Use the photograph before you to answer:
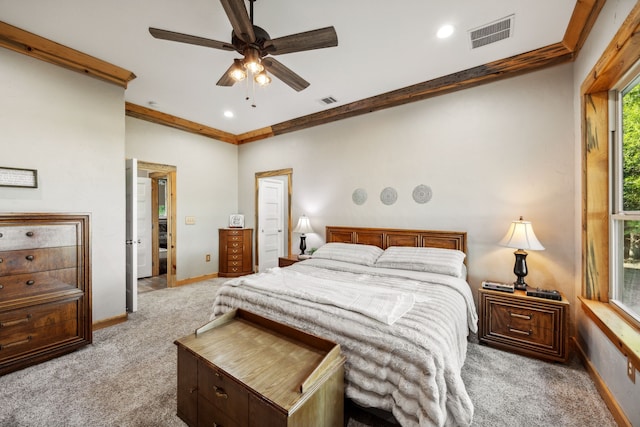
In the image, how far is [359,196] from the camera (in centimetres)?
398

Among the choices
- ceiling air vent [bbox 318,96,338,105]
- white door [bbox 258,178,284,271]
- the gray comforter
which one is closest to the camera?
the gray comforter

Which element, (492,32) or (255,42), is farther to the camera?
(492,32)

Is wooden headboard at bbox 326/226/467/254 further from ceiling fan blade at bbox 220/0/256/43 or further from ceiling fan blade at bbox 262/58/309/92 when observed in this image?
ceiling fan blade at bbox 220/0/256/43

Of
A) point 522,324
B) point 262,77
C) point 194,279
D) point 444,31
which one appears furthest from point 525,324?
point 194,279

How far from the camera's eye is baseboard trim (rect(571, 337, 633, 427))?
1572 millimetres

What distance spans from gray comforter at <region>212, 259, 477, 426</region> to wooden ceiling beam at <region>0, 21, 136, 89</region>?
2.83m

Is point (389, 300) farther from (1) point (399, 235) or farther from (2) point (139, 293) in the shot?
(2) point (139, 293)

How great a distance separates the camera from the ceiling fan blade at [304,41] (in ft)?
5.83

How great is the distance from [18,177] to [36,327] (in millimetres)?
1410

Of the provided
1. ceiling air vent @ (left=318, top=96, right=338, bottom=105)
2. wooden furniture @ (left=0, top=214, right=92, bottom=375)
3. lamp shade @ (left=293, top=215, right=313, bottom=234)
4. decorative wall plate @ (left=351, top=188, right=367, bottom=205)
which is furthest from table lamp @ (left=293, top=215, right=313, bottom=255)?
wooden furniture @ (left=0, top=214, right=92, bottom=375)

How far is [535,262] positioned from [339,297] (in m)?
2.28

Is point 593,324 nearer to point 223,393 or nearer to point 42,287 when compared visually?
point 223,393

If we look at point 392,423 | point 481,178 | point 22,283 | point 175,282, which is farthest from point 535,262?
point 175,282

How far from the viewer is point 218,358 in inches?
57.6
